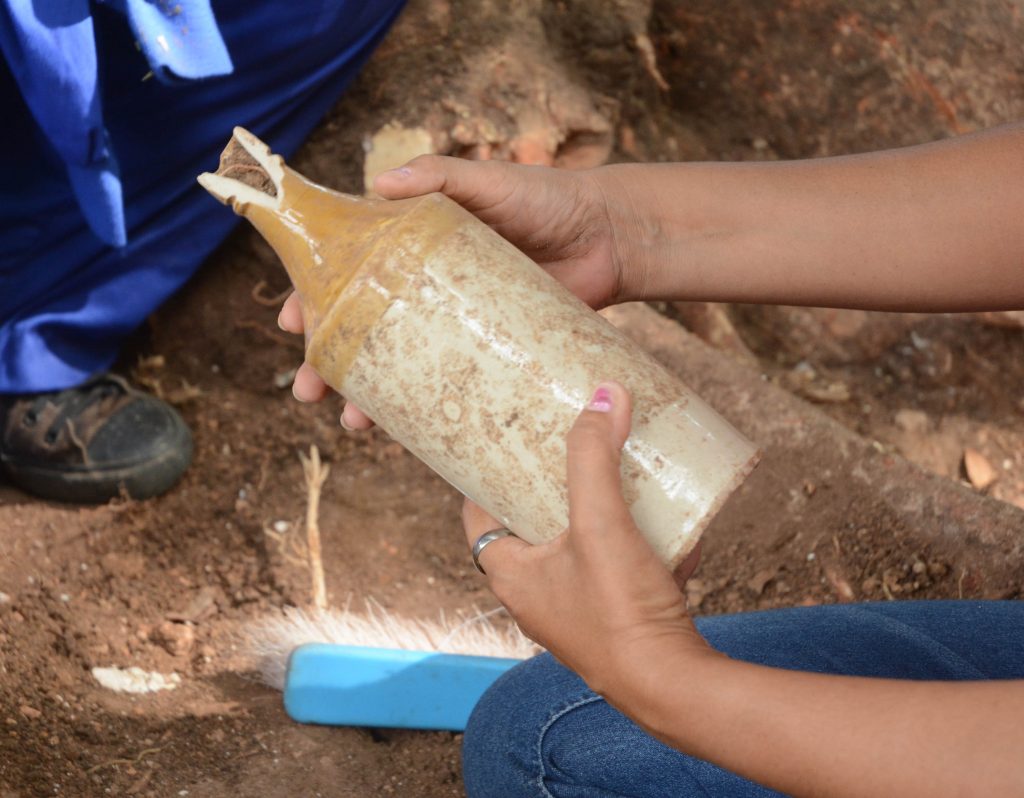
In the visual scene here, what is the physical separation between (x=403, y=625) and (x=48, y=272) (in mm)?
995

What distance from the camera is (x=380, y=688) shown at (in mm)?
1696

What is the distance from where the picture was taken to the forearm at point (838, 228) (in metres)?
1.31

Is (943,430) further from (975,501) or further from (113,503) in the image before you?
(113,503)

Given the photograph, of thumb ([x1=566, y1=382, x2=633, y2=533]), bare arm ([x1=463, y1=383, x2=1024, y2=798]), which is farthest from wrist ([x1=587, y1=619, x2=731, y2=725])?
thumb ([x1=566, y1=382, x2=633, y2=533])

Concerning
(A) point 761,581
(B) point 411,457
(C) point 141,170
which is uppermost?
(C) point 141,170

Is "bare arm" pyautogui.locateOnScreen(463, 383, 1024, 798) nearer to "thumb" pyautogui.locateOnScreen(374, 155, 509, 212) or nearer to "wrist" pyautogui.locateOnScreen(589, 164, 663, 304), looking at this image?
"thumb" pyautogui.locateOnScreen(374, 155, 509, 212)

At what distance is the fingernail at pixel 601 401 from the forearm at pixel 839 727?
0.80ft

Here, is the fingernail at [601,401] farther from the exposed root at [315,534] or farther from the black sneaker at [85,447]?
the black sneaker at [85,447]

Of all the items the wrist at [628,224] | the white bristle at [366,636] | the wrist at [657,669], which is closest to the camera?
the wrist at [657,669]

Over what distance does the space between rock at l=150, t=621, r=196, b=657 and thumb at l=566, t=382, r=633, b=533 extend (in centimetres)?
113

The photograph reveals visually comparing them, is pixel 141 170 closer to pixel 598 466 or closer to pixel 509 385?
pixel 509 385

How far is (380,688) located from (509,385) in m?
0.85

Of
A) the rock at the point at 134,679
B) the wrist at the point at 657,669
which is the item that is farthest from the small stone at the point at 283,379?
the wrist at the point at 657,669

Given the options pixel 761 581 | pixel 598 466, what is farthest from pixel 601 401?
pixel 761 581
